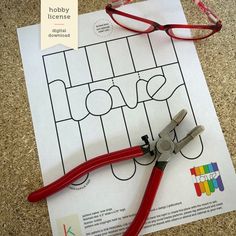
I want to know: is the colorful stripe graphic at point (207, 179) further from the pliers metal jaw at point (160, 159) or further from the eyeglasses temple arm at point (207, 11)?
the eyeglasses temple arm at point (207, 11)

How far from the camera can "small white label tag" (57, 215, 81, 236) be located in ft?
1.80

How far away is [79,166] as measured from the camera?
0.53 metres

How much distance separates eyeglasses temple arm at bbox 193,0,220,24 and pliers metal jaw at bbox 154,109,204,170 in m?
0.17

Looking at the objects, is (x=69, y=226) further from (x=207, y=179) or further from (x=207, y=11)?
(x=207, y=11)

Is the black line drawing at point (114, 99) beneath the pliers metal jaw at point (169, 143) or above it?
above

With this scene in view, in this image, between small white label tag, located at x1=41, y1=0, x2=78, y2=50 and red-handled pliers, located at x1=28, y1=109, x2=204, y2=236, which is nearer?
red-handled pliers, located at x1=28, y1=109, x2=204, y2=236

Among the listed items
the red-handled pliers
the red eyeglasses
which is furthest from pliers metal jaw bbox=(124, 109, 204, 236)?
the red eyeglasses

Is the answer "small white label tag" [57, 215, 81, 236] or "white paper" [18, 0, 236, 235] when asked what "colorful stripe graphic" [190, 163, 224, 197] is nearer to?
"white paper" [18, 0, 236, 235]

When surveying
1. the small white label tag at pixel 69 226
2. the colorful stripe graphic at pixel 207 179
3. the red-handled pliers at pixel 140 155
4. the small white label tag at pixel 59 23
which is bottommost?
the small white label tag at pixel 69 226

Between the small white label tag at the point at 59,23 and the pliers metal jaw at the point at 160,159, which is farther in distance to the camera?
the small white label tag at the point at 59,23

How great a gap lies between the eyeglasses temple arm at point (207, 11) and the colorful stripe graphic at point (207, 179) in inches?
9.4

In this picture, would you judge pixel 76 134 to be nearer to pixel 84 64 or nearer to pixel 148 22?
pixel 84 64

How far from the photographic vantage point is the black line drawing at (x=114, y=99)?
0.57m

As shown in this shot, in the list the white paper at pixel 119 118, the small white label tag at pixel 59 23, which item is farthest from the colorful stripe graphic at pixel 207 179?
the small white label tag at pixel 59 23
